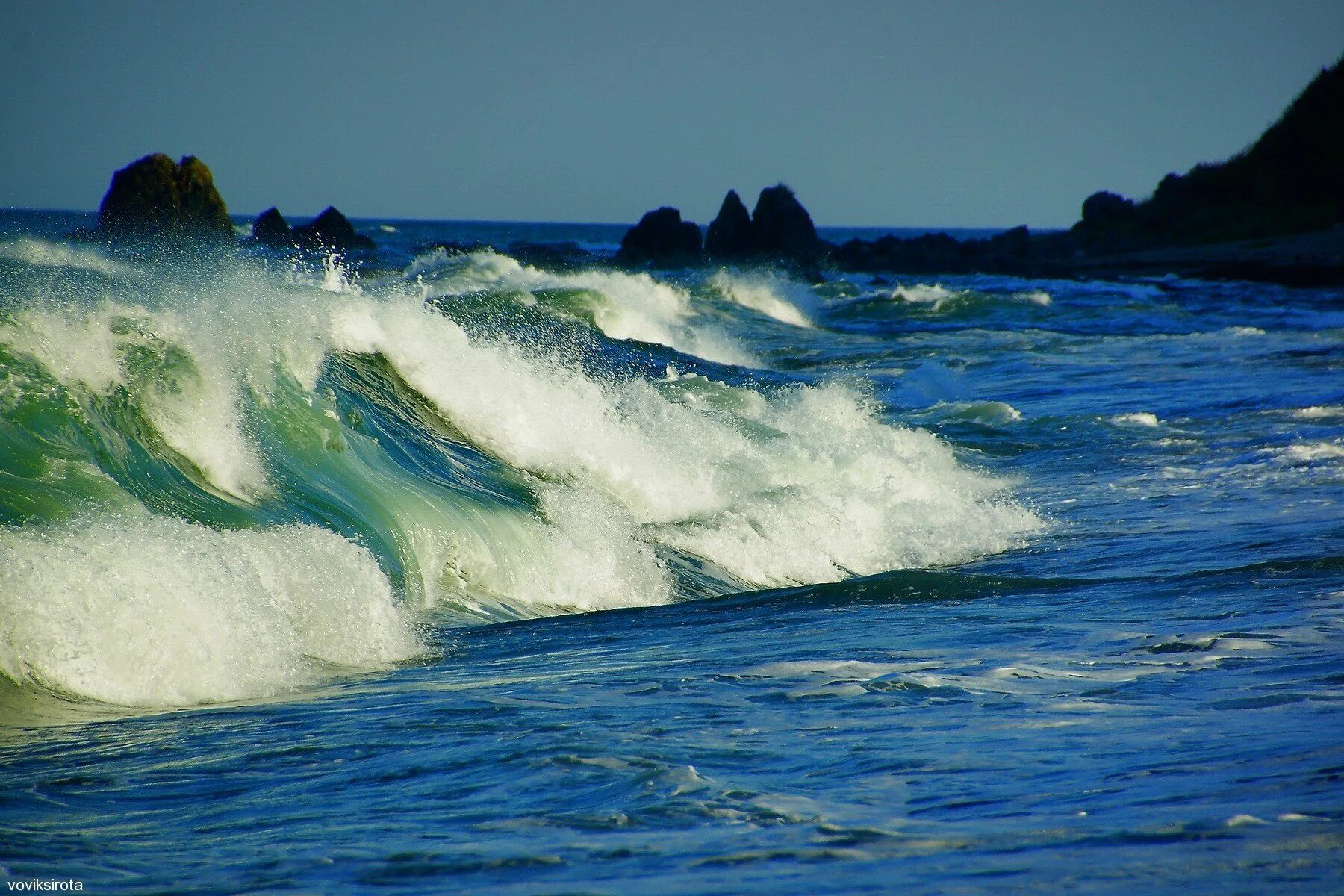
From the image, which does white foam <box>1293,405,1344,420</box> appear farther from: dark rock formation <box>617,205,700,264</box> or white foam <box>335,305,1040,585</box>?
dark rock formation <box>617,205,700,264</box>

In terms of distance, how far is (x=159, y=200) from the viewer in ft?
129

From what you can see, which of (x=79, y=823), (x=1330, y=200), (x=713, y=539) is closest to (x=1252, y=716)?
(x=79, y=823)

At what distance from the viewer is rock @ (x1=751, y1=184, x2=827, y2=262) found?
54.9m

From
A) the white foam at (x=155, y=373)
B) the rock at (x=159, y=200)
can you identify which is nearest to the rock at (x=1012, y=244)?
the rock at (x=159, y=200)

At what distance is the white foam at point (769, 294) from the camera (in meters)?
33.5

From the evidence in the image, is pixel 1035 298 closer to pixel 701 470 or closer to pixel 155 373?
pixel 701 470

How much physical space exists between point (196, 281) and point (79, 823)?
20.6ft

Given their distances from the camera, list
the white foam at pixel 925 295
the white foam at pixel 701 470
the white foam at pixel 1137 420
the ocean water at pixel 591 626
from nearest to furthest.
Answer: the ocean water at pixel 591 626 → the white foam at pixel 701 470 → the white foam at pixel 1137 420 → the white foam at pixel 925 295

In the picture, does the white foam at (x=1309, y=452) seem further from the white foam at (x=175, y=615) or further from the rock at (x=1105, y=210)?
the rock at (x=1105, y=210)

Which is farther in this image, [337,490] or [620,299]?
[620,299]

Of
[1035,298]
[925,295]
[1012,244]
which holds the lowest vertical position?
[1035,298]

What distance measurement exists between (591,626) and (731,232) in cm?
5226

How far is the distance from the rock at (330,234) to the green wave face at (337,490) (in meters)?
46.8

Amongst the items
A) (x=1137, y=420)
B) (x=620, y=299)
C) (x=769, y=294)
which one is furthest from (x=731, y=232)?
(x=1137, y=420)
